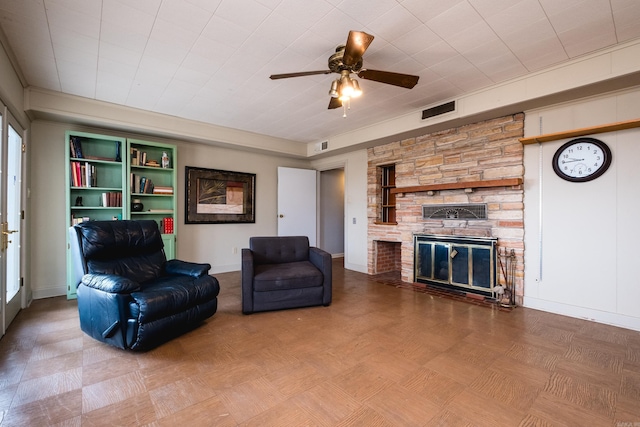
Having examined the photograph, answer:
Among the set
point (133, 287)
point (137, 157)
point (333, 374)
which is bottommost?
point (333, 374)

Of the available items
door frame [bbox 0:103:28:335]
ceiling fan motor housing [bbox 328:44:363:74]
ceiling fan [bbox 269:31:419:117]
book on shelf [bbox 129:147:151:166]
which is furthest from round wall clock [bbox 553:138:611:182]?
door frame [bbox 0:103:28:335]

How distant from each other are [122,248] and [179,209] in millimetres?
2023

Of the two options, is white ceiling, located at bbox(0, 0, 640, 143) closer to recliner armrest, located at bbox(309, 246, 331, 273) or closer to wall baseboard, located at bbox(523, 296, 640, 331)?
recliner armrest, located at bbox(309, 246, 331, 273)

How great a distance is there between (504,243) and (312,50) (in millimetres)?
3160

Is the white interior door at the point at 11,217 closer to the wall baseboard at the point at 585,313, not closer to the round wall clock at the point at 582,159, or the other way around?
the wall baseboard at the point at 585,313

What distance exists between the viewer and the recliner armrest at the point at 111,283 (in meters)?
2.25

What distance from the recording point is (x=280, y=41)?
2.46m

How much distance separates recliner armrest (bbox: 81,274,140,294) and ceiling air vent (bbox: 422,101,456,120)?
12.7 feet

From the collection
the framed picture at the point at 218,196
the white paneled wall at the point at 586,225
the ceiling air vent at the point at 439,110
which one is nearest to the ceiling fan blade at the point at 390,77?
the ceiling air vent at the point at 439,110

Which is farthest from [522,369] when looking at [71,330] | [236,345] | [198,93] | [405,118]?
[198,93]

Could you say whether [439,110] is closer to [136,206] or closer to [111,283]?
[111,283]

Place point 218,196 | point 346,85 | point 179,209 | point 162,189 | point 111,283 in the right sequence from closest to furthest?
point 111,283
point 346,85
point 162,189
point 179,209
point 218,196

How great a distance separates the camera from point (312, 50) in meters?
2.58

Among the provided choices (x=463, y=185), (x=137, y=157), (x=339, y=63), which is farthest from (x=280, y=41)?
(x=137, y=157)
